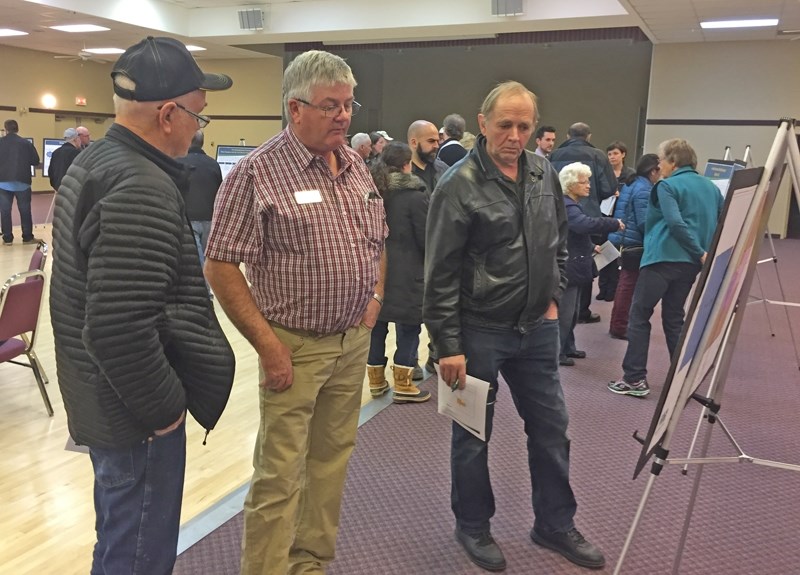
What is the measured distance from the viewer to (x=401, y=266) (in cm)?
382

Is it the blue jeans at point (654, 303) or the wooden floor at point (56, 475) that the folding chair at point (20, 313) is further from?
the blue jeans at point (654, 303)

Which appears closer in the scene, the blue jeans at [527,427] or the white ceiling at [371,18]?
the blue jeans at [527,427]

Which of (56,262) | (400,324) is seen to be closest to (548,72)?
(400,324)

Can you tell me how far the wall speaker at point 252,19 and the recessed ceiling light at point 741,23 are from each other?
7.47 meters

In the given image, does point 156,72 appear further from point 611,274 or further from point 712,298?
point 611,274

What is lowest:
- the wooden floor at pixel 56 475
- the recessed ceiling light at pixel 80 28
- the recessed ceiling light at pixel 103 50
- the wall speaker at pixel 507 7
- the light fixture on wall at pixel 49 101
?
the wooden floor at pixel 56 475

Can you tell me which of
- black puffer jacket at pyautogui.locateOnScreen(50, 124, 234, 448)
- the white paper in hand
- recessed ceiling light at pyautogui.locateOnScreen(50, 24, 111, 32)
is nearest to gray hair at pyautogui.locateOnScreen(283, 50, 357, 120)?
black puffer jacket at pyautogui.locateOnScreen(50, 124, 234, 448)

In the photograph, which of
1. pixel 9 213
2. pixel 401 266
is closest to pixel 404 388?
pixel 401 266

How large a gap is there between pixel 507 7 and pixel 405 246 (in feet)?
25.9

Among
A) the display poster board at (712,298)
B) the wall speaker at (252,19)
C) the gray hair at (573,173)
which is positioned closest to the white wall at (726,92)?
the wall speaker at (252,19)

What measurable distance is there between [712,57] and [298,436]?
12636mm

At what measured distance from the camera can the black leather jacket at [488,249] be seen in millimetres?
2148

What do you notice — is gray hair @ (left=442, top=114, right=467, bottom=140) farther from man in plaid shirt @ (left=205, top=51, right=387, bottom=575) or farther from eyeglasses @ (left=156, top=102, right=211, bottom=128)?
eyeglasses @ (left=156, top=102, right=211, bottom=128)

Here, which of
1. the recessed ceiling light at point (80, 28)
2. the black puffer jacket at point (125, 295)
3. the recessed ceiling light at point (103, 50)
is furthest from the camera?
the recessed ceiling light at point (103, 50)
